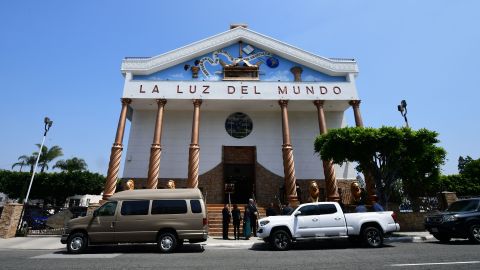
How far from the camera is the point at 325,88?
20734 millimetres

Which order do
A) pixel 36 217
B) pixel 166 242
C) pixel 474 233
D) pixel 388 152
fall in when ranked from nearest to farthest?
pixel 166 242
pixel 474 233
pixel 388 152
pixel 36 217

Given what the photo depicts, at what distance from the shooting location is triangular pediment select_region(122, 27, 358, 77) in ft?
70.0

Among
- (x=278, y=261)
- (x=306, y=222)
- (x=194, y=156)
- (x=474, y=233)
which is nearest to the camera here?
(x=278, y=261)

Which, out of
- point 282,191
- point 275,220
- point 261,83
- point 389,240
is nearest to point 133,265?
point 275,220

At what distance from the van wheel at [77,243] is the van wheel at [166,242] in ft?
8.48

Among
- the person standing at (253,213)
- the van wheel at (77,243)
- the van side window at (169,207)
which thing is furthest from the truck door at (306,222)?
the van wheel at (77,243)

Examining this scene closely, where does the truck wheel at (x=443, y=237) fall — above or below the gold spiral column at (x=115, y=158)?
below

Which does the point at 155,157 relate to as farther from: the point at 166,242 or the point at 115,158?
the point at 166,242

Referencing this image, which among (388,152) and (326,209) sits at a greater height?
(388,152)

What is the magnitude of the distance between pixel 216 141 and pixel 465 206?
15666 millimetres

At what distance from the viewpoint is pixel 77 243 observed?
31.1ft

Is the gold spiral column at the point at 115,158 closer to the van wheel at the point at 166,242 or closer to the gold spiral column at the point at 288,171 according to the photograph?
the van wheel at the point at 166,242

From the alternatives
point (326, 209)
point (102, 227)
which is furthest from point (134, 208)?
point (326, 209)

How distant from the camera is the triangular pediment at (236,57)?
21.3 meters
